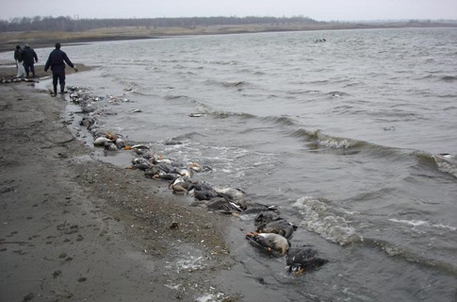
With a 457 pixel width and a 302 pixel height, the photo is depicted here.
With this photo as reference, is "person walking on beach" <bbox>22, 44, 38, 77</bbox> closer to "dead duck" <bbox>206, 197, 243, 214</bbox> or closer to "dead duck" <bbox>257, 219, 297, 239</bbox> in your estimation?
"dead duck" <bbox>206, 197, 243, 214</bbox>

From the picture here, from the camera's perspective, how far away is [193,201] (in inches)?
269

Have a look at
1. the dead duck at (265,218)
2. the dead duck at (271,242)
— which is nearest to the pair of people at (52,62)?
the dead duck at (265,218)

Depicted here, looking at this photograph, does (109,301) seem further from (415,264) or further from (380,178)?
(380,178)

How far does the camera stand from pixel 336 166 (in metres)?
8.86

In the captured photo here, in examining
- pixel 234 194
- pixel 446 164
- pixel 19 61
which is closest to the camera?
pixel 234 194

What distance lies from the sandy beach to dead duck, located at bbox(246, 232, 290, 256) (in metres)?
0.48

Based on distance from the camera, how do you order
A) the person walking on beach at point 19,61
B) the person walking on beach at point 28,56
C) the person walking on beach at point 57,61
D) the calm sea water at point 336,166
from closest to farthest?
the calm sea water at point 336,166 → the person walking on beach at point 57,61 → the person walking on beach at point 28,56 → the person walking on beach at point 19,61

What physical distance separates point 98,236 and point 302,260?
9.24 feet

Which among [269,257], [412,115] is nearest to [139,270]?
[269,257]

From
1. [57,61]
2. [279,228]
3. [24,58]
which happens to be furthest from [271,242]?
[24,58]

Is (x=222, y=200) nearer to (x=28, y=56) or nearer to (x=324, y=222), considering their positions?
(x=324, y=222)

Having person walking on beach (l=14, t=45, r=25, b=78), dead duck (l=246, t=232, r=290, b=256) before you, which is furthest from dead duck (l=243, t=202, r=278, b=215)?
person walking on beach (l=14, t=45, r=25, b=78)

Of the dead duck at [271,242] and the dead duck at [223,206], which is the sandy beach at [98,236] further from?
the dead duck at [271,242]

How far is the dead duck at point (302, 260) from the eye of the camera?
4.77 meters
